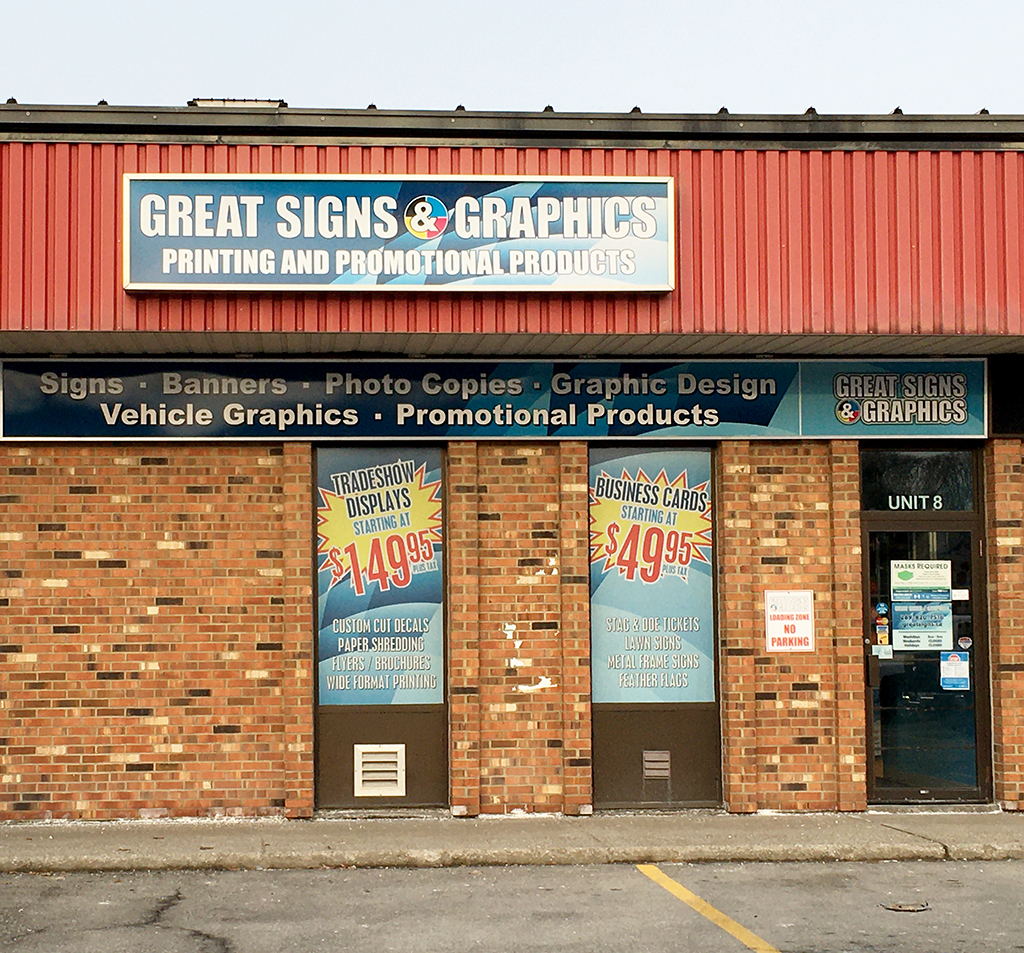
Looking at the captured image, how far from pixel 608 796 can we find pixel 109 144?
6.32 meters

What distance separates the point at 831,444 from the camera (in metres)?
11.7

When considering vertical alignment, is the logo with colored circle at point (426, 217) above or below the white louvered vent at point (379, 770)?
above

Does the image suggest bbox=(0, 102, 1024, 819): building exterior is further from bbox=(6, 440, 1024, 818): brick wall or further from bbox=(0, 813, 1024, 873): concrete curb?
bbox=(0, 813, 1024, 873): concrete curb

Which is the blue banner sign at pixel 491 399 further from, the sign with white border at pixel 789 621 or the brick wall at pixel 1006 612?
the sign with white border at pixel 789 621

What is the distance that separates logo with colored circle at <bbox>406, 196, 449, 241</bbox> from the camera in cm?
1073

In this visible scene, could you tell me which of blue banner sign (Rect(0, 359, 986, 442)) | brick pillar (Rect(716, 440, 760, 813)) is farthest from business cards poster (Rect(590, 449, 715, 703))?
blue banner sign (Rect(0, 359, 986, 442))

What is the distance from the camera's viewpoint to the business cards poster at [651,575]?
11641mm

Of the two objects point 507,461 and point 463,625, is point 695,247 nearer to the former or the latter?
point 507,461

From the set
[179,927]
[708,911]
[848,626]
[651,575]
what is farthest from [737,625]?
[179,927]

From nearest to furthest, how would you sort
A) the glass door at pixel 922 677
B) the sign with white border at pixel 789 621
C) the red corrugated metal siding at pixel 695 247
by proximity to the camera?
1. the red corrugated metal siding at pixel 695 247
2. the sign with white border at pixel 789 621
3. the glass door at pixel 922 677

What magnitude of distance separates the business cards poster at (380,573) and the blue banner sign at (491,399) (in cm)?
35

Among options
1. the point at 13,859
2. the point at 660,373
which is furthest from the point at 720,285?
the point at 13,859

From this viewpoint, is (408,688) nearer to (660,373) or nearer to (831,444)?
(660,373)

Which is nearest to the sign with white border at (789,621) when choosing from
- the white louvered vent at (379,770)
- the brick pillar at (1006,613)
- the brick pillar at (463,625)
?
the brick pillar at (1006,613)
